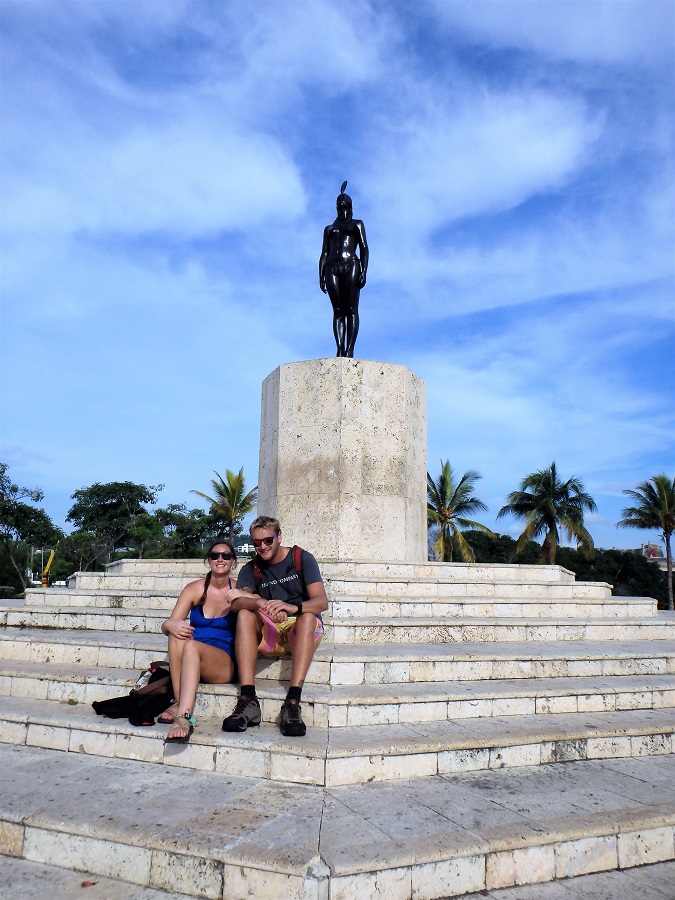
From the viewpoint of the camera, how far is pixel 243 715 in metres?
3.91

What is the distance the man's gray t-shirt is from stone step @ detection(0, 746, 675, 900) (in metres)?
1.31

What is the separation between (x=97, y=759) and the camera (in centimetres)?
390

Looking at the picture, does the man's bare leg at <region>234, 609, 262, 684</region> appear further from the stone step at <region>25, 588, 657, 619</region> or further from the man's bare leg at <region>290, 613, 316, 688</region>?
the stone step at <region>25, 588, 657, 619</region>

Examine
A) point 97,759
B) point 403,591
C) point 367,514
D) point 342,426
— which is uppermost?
point 342,426

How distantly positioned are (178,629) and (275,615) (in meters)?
0.63

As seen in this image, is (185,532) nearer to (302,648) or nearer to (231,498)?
(231,498)

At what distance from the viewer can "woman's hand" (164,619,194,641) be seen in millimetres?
4184

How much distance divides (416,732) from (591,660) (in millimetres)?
2168

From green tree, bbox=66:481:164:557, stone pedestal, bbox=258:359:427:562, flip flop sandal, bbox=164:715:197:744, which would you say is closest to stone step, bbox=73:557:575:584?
stone pedestal, bbox=258:359:427:562

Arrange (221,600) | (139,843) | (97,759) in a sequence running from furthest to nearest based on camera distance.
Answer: (221,600), (97,759), (139,843)

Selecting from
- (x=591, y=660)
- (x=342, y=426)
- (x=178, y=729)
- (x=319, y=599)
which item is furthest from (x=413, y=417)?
(x=178, y=729)

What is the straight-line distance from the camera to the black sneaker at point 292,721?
3744 mm

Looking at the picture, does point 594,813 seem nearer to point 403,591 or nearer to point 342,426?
point 403,591

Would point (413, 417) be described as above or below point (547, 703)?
above
